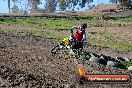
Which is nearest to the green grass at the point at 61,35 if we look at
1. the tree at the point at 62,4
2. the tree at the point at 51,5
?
the tree at the point at 62,4

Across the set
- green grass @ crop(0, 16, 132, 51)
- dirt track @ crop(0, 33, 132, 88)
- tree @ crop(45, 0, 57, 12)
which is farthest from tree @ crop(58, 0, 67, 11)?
dirt track @ crop(0, 33, 132, 88)

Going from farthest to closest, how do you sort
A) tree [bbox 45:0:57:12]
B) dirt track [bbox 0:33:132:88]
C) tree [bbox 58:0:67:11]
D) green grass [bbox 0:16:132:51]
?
1. tree [bbox 45:0:57:12]
2. tree [bbox 58:0:67:11]
3. green grass [bbox 0:16:132:51]
4. dirt track [bbox 0:33:132:88]

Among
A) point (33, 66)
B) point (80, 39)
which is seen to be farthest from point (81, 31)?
point (33, 66)

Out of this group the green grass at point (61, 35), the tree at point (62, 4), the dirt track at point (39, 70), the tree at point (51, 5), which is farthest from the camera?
the tree at point (51, 5)

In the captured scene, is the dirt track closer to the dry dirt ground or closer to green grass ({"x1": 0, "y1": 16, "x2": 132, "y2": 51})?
the dry dirt ground

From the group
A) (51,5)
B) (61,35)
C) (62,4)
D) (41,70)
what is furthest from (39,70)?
(51,5)

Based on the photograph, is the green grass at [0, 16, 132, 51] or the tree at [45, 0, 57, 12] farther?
the tree at [45, 0, 57, 12]

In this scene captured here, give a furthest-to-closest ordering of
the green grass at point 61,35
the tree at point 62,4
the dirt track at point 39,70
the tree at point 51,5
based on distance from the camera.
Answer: the tree at point 51,5 < the tree at point 62,4 < the green grass at point 61,35 < the dirt track at point 39,70

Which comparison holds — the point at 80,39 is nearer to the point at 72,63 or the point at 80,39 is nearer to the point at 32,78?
the point at 72,63

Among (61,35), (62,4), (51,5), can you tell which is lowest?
(61,35)

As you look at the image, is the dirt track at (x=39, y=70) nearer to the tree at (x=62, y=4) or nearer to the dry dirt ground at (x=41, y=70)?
the dry dirt ground at (x=41, y=70)

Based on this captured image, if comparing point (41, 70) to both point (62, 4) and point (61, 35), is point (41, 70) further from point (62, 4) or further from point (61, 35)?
point (62, 4)

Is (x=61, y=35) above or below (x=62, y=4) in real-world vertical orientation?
below

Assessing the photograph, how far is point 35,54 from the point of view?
820 inches
